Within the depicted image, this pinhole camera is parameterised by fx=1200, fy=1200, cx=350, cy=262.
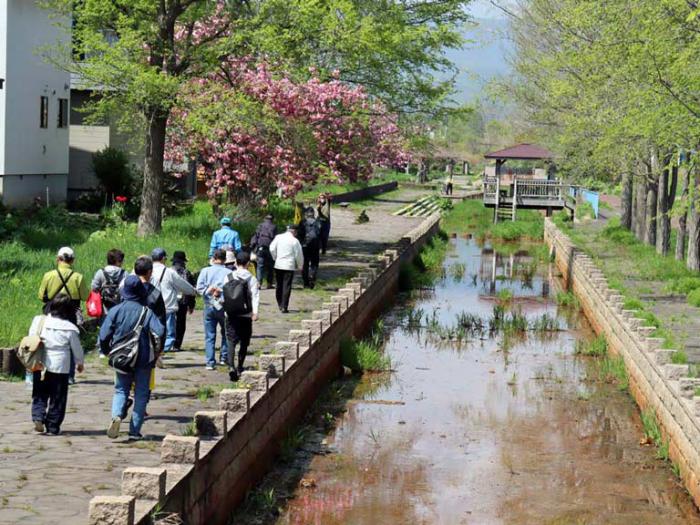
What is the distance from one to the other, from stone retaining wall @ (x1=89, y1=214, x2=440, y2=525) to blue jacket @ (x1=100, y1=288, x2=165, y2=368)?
0.91 metres

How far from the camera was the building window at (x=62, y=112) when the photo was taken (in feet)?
131

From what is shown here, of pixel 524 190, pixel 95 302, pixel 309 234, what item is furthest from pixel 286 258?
pixel 524 190

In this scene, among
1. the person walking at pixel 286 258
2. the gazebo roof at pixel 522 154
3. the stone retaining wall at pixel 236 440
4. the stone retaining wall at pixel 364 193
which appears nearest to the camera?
the stone retaining wall at pixel 236 440

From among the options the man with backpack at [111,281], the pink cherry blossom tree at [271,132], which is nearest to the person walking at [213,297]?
the man with backpack at [111,281]

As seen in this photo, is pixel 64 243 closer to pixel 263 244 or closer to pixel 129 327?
pixel 263 244

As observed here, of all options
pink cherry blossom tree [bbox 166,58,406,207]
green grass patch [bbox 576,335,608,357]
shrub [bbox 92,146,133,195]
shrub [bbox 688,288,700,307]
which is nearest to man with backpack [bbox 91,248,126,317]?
green grass patch [bbox 576,335,608,357]

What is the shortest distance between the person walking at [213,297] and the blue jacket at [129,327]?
4.04m

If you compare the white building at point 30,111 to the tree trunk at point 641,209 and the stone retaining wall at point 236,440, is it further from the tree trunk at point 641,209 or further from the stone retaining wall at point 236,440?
the tree trunk at point 641,209

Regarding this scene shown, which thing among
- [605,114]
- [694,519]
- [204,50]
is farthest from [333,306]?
[605,114]

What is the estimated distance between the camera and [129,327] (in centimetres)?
1147

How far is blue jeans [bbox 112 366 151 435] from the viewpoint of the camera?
11.7 meters

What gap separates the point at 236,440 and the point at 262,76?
20569 mm

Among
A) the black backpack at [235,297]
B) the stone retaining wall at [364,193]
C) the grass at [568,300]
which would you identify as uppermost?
the stone retaining wall at [364,193]

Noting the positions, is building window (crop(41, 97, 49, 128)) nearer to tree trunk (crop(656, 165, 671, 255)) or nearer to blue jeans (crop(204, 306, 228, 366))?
tree trunk (crop(656, 165, 671, 255))
